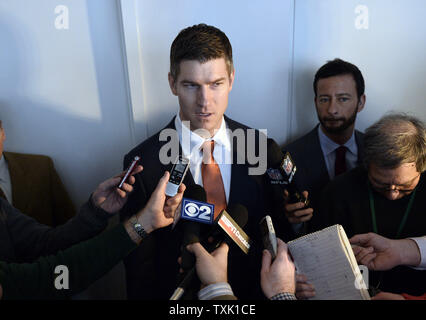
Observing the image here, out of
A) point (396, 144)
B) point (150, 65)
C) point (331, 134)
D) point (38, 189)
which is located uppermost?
point (150, 65)

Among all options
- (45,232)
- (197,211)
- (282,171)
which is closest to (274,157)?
(282,171)

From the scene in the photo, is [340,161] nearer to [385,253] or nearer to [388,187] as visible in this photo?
[388,187]

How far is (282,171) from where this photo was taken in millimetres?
1405

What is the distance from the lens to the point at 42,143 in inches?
81.7

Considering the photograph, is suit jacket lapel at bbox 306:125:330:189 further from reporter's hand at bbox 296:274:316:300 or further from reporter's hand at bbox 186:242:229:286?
reporter's hand at bbox 186:242:229:286

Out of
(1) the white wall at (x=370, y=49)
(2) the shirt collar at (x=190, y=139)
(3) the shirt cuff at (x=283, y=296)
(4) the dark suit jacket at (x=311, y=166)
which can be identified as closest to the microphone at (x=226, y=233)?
(3) the shirt cuff at (x=283, y=296)

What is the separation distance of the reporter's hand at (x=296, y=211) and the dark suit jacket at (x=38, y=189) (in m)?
1.30

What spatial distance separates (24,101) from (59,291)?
3.87ft

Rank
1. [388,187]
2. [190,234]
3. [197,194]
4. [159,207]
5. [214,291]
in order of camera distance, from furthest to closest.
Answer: [388,187], [159,207], [197,194], [190,234], [214,291]

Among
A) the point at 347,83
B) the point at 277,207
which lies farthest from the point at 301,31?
the point at 277,207

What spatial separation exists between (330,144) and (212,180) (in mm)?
885

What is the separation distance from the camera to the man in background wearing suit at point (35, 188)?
1.90 m

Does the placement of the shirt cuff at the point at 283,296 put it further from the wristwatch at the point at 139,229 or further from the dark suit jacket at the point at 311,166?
the dark suit jacket at the point at 311,166

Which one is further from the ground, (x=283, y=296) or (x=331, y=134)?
(x=331, y=134)
